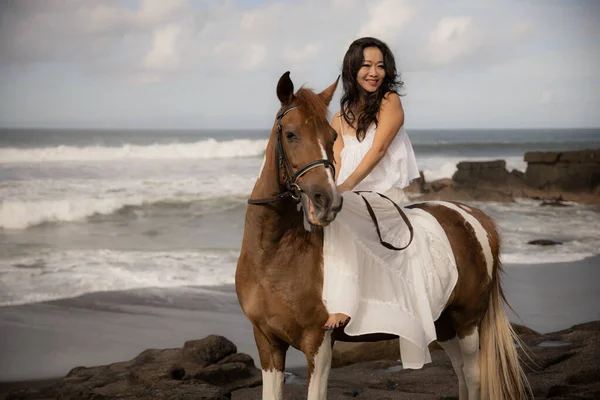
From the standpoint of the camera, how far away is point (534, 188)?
33.3ft

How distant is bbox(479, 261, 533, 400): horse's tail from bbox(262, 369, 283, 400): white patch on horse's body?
0.99 metres

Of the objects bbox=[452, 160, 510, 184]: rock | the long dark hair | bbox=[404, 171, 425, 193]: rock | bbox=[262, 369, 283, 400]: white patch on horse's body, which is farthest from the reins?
bbox=[452, 160, 510, 184]: rock

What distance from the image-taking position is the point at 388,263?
2422mm

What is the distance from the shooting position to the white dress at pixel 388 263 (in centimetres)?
225

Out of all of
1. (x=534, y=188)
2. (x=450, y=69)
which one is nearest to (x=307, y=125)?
(x=534, y=188)

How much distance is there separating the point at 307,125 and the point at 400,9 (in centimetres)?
804

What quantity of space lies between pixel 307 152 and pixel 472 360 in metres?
1.34

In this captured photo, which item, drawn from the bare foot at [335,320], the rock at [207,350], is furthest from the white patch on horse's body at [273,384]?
the rock at [207,350]

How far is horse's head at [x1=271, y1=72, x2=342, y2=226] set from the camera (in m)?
1.93

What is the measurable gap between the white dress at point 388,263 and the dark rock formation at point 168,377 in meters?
1.42

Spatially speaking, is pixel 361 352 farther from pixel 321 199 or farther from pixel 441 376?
pixel 321 199

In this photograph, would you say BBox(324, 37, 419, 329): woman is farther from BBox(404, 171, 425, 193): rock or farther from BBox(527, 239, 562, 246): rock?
BBox(404, 171, 425, 193): rock

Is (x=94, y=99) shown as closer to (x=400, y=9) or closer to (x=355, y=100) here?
(x=400, y=9)

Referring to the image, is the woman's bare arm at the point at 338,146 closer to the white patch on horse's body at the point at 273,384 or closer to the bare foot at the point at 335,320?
the bare foot at the point at 335,320
